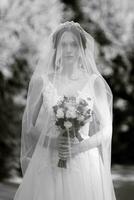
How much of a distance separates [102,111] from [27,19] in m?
12.0

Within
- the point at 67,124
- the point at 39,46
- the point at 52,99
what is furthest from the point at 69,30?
the point at 39,46

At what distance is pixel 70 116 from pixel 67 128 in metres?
0.11

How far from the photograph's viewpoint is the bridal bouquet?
15.7 ft

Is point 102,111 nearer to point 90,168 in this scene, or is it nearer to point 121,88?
point 90,168

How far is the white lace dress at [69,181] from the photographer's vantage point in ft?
15.8

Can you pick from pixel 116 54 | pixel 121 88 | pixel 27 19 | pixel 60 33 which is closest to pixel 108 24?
pixel 116 54

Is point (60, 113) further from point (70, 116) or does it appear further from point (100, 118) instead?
point (100, 118)

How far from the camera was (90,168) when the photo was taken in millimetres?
4957

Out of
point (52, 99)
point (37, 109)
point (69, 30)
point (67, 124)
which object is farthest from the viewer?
point (69, 30)

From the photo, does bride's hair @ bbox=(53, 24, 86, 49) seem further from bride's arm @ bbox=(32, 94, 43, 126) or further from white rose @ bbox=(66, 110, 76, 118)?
white rose @ bbox=(66, 110, 76, 118)

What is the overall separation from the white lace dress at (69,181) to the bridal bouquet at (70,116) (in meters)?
0.11

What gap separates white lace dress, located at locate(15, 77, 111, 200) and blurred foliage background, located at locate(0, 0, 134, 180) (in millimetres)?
9392

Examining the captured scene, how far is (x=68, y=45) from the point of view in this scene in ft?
17.0

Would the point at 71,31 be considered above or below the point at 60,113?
above
